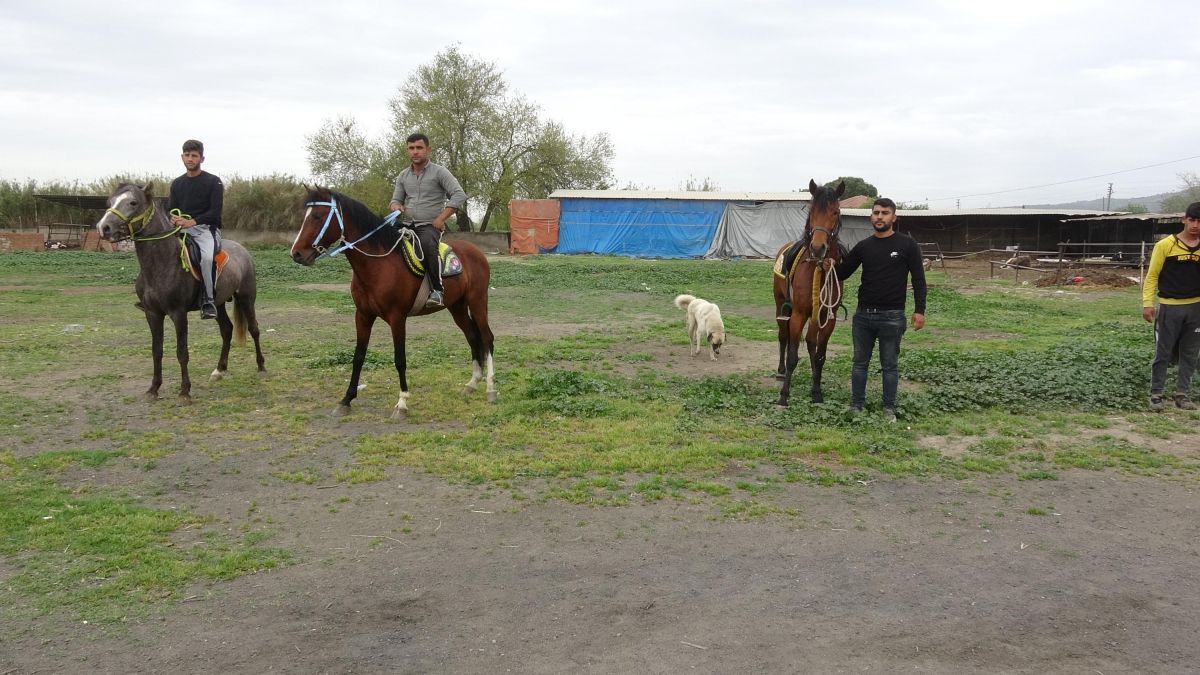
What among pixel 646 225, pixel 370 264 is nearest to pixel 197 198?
pixel 370 264

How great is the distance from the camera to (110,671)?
3291mm

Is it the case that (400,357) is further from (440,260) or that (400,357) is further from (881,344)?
(881,344)

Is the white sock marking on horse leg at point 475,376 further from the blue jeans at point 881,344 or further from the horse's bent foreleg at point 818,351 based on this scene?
the blue jeans at point 881,344

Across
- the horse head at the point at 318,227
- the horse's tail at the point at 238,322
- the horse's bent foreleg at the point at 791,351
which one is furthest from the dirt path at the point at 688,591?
the horse's tail at the point at 238,322

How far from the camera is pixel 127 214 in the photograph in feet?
25.4

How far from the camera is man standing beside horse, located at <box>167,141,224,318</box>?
866 centimetres

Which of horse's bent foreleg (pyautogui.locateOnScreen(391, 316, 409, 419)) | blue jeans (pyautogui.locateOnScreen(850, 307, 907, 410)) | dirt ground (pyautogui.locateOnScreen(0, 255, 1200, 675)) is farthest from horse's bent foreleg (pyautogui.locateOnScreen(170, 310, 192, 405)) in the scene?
blue jeans (pyautogui.locateOnScreen(850, 307, 907, 410))

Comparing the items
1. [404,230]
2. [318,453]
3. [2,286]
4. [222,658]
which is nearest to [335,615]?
[222,658]

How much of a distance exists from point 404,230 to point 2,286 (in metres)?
17.8

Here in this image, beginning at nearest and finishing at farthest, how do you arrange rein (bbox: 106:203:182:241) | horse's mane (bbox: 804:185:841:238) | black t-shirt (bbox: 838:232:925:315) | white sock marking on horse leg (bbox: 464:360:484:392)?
black t-shirt (bbox: 838:232:925:315) → horse's mane (bbox: 804:185:841:238) → rein (bbox: 106:203:182:241) → white sock marking on horse leg (bbox: 464:360:484:392)

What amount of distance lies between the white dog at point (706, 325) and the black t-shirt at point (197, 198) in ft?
20.9

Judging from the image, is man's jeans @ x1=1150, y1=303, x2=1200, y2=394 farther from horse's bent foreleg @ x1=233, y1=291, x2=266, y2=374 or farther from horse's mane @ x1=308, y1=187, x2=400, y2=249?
horse's bent foreleg @ x1=233, y1=291, x2=266, y2=374

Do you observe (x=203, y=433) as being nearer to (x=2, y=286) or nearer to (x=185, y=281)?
(x=185, y=281)

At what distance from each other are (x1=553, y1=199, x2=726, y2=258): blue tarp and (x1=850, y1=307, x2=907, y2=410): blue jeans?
31189 millimetres
